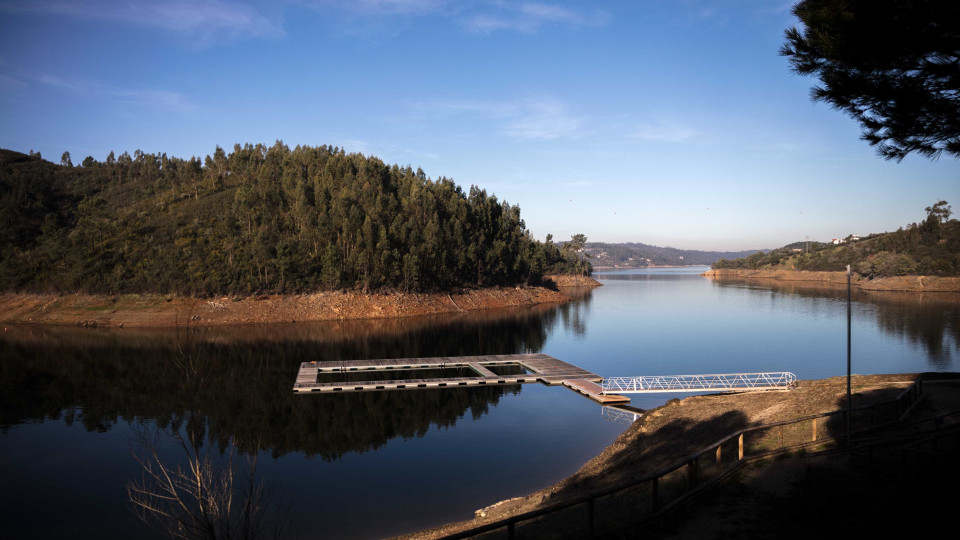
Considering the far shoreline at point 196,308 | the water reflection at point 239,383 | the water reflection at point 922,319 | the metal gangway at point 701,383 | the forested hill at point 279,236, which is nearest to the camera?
the water reflection at point 239,383

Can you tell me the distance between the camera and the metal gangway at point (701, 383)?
34688mm

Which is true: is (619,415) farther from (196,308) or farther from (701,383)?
(196,308)

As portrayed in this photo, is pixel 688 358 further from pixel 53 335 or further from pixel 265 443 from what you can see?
pixel 53 335

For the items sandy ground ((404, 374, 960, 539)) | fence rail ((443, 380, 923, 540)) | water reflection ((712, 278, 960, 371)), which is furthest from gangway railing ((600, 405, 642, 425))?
water reflection ((712, 278, 960, 371))

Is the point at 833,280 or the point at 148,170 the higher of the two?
the point at 148,170

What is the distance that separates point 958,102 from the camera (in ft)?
46.6

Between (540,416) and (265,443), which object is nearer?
(265,443)

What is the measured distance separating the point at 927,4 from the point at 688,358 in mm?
37581

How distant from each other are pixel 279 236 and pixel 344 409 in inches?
2240

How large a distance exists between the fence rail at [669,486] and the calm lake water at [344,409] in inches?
188

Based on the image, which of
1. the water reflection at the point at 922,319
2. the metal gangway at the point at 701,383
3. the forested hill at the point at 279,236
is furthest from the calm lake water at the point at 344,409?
the forested hill at the point at 279,236

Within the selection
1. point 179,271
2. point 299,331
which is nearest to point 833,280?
point 299,331

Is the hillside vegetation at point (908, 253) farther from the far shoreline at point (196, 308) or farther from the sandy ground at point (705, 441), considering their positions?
the sandy ground at point (705, 441)

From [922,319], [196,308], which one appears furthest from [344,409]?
[922,319]
